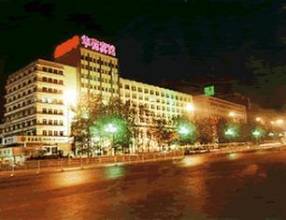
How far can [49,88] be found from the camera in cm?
9981

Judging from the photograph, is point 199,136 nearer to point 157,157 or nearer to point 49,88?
point 49,88

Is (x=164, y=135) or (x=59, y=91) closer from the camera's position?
(x=164, y=135)

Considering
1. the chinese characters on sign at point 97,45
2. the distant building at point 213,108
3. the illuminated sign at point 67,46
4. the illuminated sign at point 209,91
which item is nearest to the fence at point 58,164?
the illuminated sign at point 67,46

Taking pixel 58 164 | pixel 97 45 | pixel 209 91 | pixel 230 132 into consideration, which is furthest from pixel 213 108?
pixel 58 164

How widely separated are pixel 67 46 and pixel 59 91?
17.6 meters

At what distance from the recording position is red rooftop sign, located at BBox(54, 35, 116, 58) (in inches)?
4355

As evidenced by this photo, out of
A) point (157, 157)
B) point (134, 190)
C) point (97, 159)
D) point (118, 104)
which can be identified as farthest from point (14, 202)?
point (118, 104)

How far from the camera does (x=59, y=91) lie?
10188cm

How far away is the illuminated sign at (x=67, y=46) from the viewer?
11056cm

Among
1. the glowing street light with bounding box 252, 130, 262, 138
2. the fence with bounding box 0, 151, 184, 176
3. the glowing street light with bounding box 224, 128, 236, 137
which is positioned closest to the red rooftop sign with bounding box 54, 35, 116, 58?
the glowing street light with bounding box 224, 128, 236, 137

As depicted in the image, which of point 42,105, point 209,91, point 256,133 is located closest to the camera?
point 42,105

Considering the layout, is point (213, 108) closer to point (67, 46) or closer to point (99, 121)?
point (67, 46)

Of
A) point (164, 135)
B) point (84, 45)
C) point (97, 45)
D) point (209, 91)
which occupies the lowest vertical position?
point (164, 135)

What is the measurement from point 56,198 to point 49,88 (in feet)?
290
